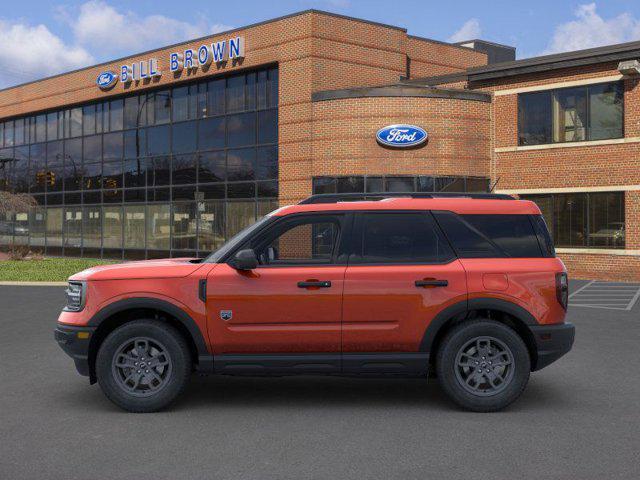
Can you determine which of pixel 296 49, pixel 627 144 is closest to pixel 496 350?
pixel 627 144

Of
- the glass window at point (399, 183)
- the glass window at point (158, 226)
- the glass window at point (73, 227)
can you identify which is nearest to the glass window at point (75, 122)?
the glass window at point (73, 227)

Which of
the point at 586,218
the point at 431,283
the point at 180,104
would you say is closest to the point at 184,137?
the point at 180,104

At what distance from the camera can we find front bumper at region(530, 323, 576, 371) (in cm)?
662

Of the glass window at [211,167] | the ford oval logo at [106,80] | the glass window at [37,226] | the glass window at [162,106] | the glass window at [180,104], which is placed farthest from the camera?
the glass window at [37,226]

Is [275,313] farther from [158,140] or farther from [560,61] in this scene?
[158,140]

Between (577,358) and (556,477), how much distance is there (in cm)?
479

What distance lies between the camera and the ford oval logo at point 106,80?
33.8 metres

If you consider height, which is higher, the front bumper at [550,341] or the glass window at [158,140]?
the glass window at [158,140]

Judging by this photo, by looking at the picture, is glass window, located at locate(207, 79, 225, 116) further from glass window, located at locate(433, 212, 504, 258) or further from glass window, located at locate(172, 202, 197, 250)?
glass window, located at locate(433, 212, 504, 258)

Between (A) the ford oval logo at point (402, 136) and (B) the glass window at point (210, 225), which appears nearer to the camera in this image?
(A) the ford oval logo at point (402, 136)

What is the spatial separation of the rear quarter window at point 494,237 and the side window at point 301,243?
1035mm

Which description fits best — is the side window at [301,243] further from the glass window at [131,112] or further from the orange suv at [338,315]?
the glass window at [131,112]

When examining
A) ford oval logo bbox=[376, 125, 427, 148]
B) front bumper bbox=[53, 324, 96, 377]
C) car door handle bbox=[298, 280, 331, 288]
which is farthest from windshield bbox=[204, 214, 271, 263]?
ford oval logo bbox=[376, 125, 427, 148]

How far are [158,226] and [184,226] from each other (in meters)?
1.87
